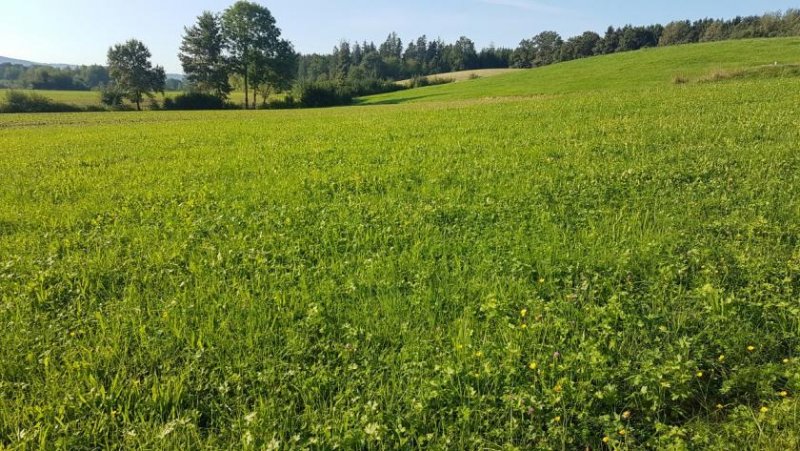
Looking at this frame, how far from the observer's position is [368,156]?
12203mm

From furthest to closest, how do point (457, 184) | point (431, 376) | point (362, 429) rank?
point (457, 184), point (431, 376), point (362, 429)

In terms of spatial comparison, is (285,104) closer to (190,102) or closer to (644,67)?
(190,102)

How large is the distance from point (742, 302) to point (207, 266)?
5363mm

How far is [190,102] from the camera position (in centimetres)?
7406

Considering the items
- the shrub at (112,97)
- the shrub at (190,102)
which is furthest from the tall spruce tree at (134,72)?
the shrub at (190,102)

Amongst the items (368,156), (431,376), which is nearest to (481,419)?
(431,376)

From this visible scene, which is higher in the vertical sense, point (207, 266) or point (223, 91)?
point (223, 91)

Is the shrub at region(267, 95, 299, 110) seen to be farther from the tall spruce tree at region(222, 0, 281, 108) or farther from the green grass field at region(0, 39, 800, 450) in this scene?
the green grass field at region(0, 39, 800, 450)

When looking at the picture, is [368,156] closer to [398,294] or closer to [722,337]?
[398,294]

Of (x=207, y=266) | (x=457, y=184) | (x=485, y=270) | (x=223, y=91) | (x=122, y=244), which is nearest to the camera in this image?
(x=485, y=270)

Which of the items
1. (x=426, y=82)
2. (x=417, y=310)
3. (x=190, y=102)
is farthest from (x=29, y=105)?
(x=417, y=310)

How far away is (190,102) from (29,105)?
2007cm

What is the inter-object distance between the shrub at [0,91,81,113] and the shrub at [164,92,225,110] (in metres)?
12.8

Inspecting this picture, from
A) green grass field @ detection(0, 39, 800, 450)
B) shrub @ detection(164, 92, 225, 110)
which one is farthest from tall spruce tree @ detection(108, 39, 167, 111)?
green grass field @ detection(0, 39, 800, 450)
